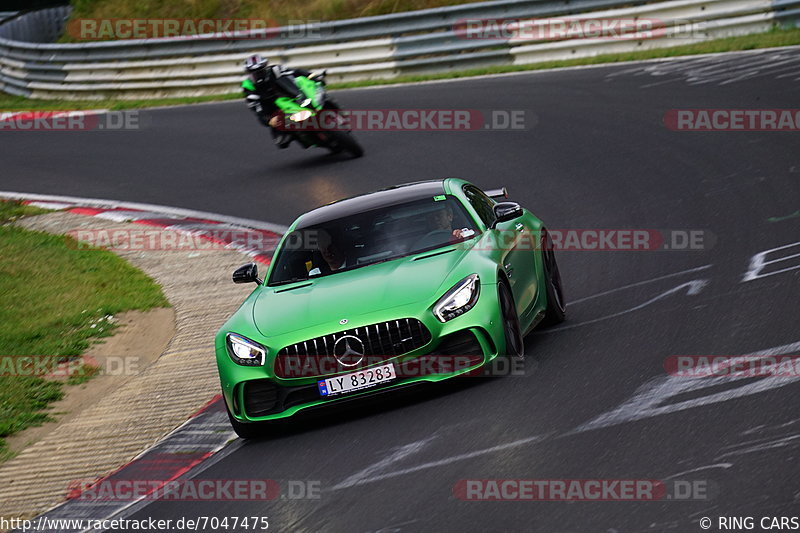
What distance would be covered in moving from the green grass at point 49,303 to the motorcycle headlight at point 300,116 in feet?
14.7

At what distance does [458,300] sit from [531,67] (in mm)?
16214

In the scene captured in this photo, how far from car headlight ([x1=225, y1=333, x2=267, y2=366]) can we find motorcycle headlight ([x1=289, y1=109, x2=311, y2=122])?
36.0ft

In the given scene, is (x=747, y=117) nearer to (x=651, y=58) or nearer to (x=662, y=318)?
(x=651, y=58)

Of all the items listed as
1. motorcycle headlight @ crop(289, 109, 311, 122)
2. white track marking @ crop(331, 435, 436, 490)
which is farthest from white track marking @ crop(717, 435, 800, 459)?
motorcycle headlight @ crop(289, 109, 311, 122)

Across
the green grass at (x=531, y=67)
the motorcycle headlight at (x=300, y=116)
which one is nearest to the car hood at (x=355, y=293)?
the motorcycle headlight at (x=300, y=116)

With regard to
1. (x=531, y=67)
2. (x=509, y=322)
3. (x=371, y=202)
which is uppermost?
(x=371, y=202)

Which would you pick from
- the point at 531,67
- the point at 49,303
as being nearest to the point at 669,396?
the point at 49,303

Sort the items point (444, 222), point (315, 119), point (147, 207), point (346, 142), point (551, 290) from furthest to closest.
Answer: point (315, 119), point (346, 142), point (147, 207), point (551, 290), point (444, 222)

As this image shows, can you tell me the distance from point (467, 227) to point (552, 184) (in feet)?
20.9

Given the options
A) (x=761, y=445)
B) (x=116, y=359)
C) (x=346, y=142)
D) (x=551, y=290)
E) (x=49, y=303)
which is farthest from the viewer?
(x=346, y=142)

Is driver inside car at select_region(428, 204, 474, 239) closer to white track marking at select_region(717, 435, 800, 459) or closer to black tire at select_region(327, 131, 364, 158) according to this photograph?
white track marking at select_region(717, 435, 800, 459)

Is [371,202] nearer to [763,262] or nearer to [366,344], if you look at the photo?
[366,344]

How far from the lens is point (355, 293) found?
26.4ft

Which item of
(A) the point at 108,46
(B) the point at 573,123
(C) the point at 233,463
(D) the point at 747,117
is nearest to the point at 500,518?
(C) the point at 233,463
